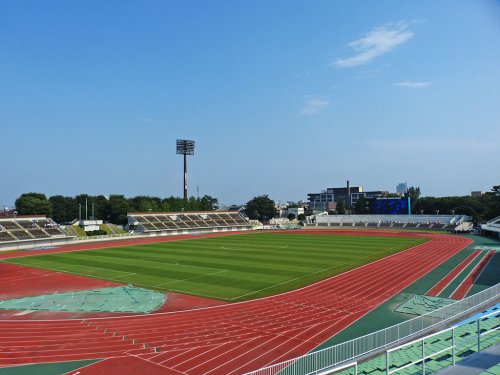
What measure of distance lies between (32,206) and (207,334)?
86885 mm

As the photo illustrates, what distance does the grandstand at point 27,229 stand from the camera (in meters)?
56.4

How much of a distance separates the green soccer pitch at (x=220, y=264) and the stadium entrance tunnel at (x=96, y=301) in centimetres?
234

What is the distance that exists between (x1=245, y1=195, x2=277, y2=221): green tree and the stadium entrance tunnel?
96909 millimetres

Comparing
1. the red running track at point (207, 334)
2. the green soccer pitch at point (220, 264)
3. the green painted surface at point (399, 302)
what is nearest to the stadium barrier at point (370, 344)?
the green painted surface at point (399, 302)

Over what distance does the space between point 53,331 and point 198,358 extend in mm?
8093

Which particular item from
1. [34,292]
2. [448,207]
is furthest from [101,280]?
[448,207]

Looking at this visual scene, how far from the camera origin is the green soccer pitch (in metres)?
28.3

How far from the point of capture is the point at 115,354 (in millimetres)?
16047

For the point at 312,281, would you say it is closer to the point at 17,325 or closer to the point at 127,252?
the point at 17,325

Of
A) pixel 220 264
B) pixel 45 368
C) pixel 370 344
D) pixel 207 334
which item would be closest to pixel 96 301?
pixel 45 368

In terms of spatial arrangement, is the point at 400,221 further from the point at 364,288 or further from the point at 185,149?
the point at 364,288

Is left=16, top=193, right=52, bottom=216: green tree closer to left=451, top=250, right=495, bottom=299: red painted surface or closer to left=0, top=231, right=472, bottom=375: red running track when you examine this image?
left=0, top=231, right=472, bottom=375: red running track

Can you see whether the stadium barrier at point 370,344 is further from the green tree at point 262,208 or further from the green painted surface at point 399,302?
the green tree at point 262,208

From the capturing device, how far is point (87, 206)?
100 meters
